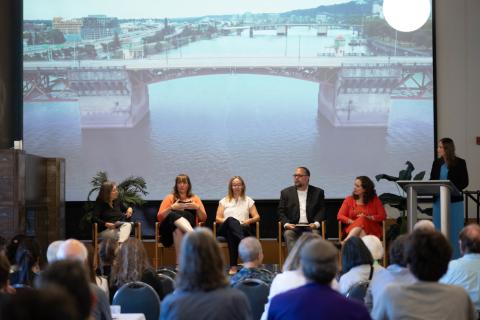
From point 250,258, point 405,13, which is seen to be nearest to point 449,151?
point 405,13

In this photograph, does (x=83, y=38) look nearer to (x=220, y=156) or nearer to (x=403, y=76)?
(x=220, y=156)

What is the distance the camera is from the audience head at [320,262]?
277cm

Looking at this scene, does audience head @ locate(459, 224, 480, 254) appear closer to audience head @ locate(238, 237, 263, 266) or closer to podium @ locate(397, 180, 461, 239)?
audience head @ locate(238, 237, 263, 266)

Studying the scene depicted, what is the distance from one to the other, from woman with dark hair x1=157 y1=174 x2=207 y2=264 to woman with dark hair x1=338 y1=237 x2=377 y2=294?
3.90 meters

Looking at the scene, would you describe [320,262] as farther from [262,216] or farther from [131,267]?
[262,216]

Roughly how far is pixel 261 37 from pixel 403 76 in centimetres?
178

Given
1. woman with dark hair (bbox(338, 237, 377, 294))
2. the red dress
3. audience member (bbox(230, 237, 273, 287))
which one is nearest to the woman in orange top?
the red dress

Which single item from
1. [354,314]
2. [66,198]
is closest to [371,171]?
[66,198]

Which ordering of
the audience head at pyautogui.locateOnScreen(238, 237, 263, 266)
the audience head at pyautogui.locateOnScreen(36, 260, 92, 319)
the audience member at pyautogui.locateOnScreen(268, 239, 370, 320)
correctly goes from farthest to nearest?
1. the audience head at pyautogui.locateOnScreen(238, 237, 263, 266)
2. the audience member at pyautogui.locateOnScreen(268, 239, 370, 320)
3. the audience head at pyautogui.locateOnScreen(36, 260, 92, 319)

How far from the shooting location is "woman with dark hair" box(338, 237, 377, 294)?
426cm

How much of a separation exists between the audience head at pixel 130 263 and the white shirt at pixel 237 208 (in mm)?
3721

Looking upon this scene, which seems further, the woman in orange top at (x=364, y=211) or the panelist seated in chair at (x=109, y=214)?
the panelist seated in chair at (x=109, y=214)

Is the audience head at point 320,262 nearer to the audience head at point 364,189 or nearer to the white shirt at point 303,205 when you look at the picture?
the audience head at point 364,189

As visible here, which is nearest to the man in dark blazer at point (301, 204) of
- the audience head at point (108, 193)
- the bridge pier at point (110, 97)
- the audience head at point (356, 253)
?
the audience head at point (108, 193)
